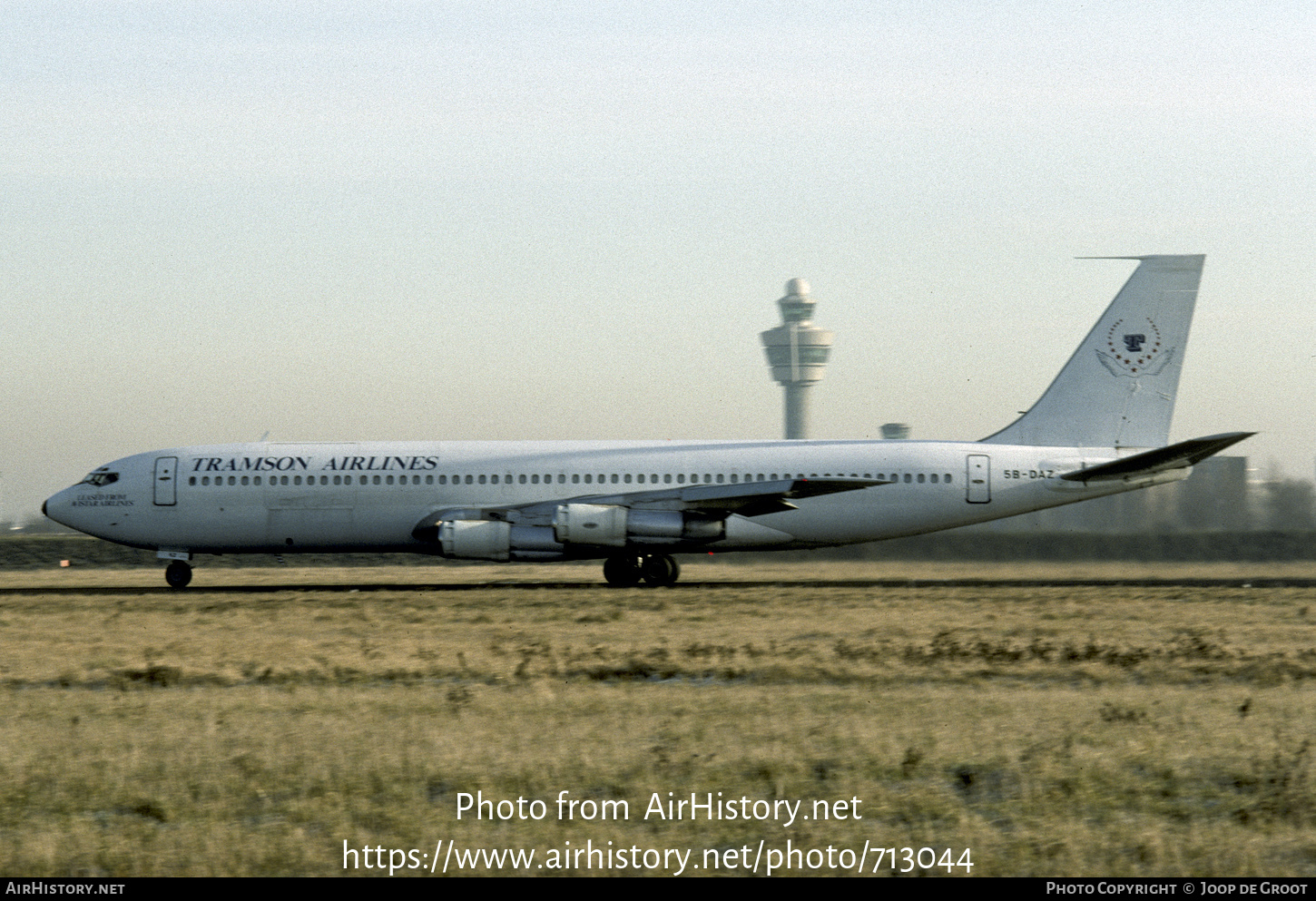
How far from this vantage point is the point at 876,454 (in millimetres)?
36562

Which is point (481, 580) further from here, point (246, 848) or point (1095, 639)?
point (246, 848)

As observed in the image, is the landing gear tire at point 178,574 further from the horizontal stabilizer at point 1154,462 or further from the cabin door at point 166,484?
the horizontal stabilizer at point 1154,462

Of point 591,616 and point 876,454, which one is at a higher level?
point 876,454

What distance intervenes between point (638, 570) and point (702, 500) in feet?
9.06

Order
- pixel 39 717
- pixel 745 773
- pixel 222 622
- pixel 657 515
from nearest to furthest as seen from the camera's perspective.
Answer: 1. pixel 745 773
2. pixel 39 717
3. pixel 222 622
4. pixel 657 515

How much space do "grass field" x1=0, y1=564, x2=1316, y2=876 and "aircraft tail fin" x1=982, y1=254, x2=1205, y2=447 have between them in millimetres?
11430

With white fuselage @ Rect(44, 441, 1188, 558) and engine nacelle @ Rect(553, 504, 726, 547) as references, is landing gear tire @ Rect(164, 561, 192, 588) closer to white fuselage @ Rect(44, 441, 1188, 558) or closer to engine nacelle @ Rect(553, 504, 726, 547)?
white fuselage @ Rect(44, 441, 1188, 558)

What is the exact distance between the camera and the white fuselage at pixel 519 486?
36.1 meters

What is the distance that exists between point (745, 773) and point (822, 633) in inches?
478

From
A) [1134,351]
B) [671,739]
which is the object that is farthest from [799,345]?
[671,739]

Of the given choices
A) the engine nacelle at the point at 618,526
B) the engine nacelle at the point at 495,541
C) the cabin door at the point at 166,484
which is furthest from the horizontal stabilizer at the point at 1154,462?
the cabin door at the point at 166,484

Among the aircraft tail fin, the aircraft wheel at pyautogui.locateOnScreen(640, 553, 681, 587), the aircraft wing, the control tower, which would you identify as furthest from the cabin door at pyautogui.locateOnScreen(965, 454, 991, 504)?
the control tower

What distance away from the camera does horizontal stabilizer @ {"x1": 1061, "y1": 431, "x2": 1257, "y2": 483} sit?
109 feet
